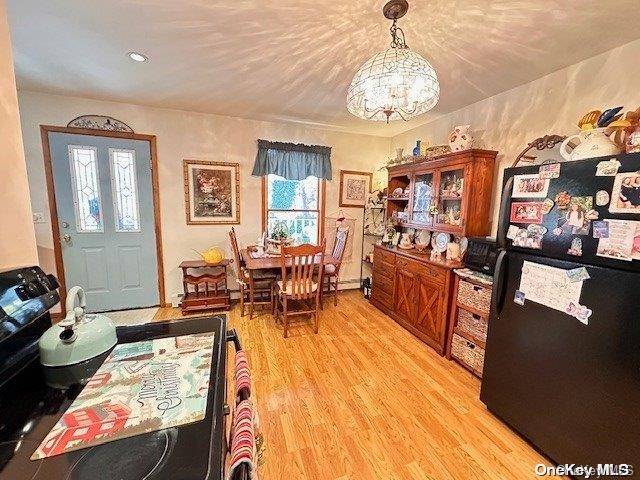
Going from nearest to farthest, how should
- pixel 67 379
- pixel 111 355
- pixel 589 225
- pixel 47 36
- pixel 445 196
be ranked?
pixel 67 379
pixel 111 355
pixel 589 225
pixel 47 36
pixel 445 196

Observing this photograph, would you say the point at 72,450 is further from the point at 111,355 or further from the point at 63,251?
the point at 63,251

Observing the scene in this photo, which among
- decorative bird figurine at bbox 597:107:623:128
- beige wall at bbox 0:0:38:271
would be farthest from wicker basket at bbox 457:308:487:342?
beige wall at bbox 0:0:38:271

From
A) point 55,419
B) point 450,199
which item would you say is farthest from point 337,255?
point 55,419

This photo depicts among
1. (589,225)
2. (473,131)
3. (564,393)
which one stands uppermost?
(473,131)

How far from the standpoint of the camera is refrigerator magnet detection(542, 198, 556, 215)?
4.58 feet

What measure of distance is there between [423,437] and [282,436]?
87 cm

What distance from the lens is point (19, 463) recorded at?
57cm

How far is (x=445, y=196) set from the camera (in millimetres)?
2746

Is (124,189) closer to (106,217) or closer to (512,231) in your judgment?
(106,217)

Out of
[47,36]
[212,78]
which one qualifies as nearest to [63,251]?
[47,36]

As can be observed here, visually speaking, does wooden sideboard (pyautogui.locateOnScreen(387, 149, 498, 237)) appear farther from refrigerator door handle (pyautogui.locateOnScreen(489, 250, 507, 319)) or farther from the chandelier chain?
the chandelier chain

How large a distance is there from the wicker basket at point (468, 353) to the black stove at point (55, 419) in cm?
207

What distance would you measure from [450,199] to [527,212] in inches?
51.6

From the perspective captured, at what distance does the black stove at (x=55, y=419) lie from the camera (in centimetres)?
56
